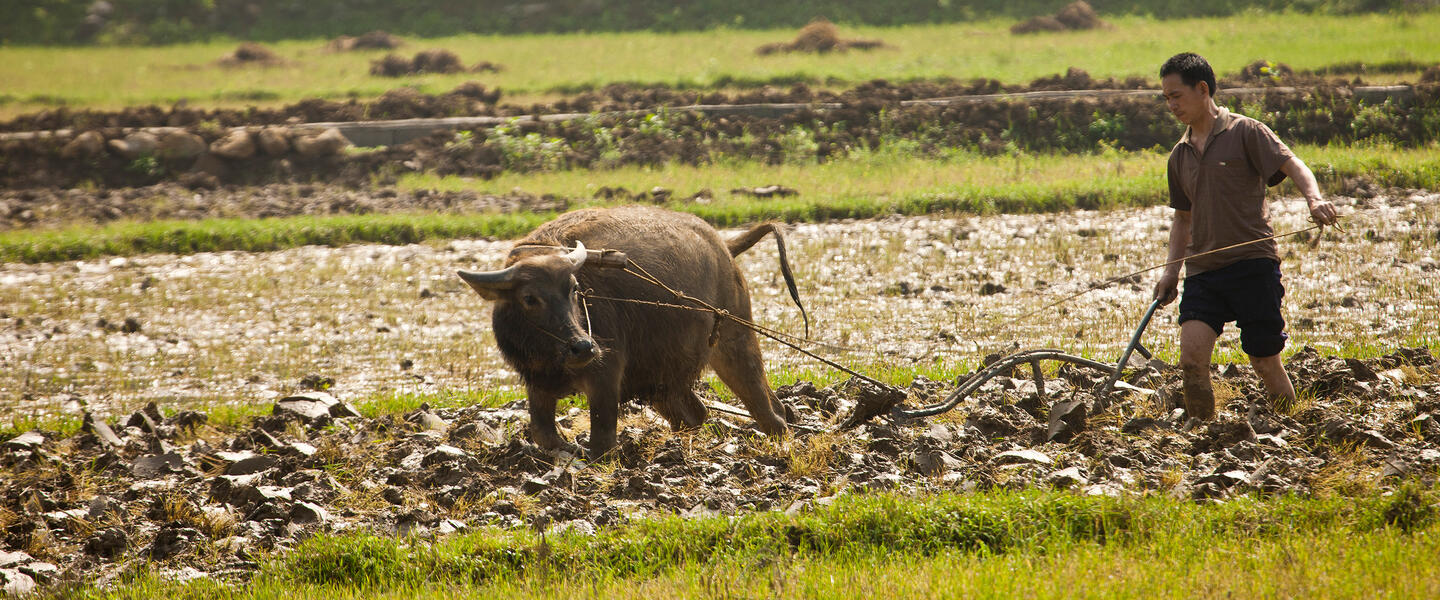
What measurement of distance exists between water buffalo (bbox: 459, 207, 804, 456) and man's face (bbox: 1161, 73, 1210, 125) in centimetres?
224

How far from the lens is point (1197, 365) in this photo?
18.5 feet

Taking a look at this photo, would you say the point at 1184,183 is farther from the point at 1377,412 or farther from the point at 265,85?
the point at 265,85

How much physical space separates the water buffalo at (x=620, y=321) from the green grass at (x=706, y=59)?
14517 millimetres

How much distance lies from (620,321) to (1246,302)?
3016 mm

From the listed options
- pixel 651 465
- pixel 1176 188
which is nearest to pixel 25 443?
pixel 651 465

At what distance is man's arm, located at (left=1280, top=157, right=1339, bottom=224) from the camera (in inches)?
192

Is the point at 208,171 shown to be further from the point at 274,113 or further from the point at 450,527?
the point at 450,527

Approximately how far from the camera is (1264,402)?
6.20 meters

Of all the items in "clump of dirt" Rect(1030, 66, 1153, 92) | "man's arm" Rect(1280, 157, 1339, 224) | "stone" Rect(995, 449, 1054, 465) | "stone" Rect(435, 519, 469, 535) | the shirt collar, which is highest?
the shirt collar

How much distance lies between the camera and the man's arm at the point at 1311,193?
4.88m

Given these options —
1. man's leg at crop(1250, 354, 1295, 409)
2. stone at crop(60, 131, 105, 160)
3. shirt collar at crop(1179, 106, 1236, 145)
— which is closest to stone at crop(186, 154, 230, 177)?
stone at crop(60, 131, 105, 160)

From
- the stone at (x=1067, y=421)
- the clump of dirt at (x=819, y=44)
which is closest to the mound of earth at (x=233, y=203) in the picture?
the stone at (x=1067, y=421)

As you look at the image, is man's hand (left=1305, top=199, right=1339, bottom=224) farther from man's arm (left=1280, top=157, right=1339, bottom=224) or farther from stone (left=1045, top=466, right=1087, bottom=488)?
stone (left=1045, top=466, right=1087, bottom=488)

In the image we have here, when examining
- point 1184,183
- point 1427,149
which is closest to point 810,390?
point 1184,183
